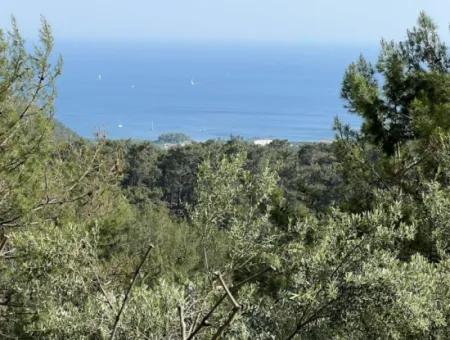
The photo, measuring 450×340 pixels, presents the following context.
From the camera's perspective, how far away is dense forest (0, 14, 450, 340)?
2.39m

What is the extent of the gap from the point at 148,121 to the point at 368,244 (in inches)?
3429

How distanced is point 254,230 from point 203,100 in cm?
11241

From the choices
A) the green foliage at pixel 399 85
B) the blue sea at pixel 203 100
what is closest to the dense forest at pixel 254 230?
the green foliage at pixel 399 85

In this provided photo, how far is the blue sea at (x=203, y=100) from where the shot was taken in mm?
80000

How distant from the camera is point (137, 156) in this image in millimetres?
33594

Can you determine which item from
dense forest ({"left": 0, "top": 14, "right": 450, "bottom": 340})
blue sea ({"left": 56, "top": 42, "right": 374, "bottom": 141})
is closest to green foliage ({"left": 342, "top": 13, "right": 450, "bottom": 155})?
dense forest ({"left": 0, "top": 14, "right": 450, "bottom": 340})

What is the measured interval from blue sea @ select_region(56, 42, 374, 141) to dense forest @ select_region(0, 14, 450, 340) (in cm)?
3937

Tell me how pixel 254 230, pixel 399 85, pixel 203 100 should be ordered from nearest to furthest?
1. pixel 254 230
2. pixel 399 85
3. pixel 203 100

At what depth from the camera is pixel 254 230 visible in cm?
292

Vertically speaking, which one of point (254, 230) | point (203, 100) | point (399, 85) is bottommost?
point (203, 100)

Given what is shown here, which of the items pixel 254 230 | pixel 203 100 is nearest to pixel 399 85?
pixel 254 230

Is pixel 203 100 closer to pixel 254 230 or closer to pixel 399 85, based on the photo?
pixel 399 85

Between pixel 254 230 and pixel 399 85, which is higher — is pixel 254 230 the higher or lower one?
the lower one

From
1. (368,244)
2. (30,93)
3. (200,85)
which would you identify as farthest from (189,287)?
(200,85)
